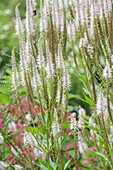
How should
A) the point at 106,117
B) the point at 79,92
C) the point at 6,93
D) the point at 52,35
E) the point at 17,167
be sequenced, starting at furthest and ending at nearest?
the point at 79,92 → the point at 6,93 → the point at 17,167 → the point at 106,117 → the point at 52,35

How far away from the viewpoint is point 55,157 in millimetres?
1141

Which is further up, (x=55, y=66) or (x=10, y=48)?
(x=10, y=48)

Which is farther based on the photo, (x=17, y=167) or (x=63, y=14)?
(x=17, y=167)

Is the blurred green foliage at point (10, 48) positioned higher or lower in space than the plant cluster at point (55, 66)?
higher

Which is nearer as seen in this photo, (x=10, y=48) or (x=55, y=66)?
(x=55, y=66)

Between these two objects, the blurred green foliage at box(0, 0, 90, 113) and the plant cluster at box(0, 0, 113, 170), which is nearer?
the plant cluster at box(0, 0, 113, 170)

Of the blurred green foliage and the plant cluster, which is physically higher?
the blurred green foliage

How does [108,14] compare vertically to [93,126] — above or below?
above

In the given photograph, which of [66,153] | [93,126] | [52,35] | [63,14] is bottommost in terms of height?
[66,153]

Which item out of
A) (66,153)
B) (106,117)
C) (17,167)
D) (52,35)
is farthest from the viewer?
(66,153)

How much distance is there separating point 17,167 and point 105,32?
957mm

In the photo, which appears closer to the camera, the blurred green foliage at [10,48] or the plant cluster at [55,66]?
the plant cluster at [55,66]

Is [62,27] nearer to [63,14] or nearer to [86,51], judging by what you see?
[63,14]

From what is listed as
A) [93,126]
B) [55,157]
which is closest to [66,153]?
[93,126]
